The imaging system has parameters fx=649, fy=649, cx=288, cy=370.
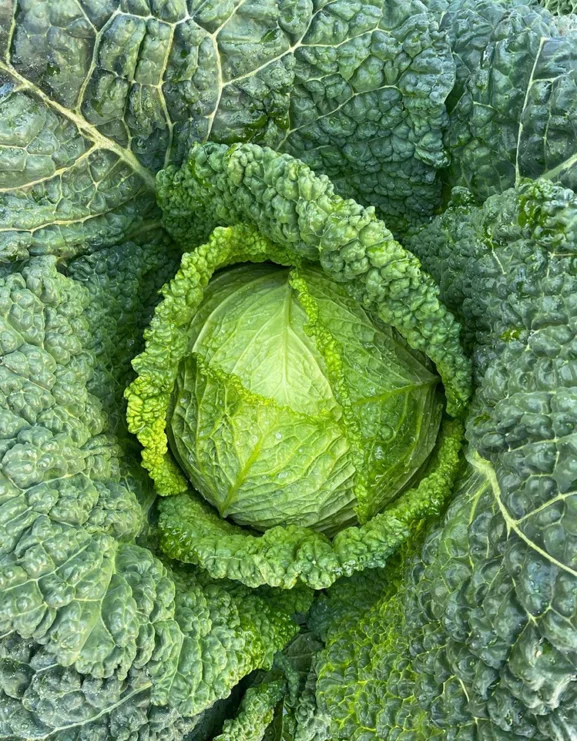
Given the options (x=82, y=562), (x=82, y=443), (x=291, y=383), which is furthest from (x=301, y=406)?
(x=82, y=562)

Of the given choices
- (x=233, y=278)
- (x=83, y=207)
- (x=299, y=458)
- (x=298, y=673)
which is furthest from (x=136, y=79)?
(x=298, y=673)

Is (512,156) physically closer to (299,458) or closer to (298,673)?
(299,458)

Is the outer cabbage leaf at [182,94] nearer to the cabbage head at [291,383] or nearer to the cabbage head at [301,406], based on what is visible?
the cabbage head at [291,383]

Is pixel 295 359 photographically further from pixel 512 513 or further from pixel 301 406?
pixel 512 513

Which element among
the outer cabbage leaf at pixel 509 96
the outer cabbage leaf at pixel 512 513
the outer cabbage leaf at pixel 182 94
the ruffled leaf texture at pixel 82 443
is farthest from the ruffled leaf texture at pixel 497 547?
the ruffled leaf texture at pixel 82 443

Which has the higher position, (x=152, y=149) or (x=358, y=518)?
(x=152, y=149)

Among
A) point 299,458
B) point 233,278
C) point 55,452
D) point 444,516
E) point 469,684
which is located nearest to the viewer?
point 469,684
